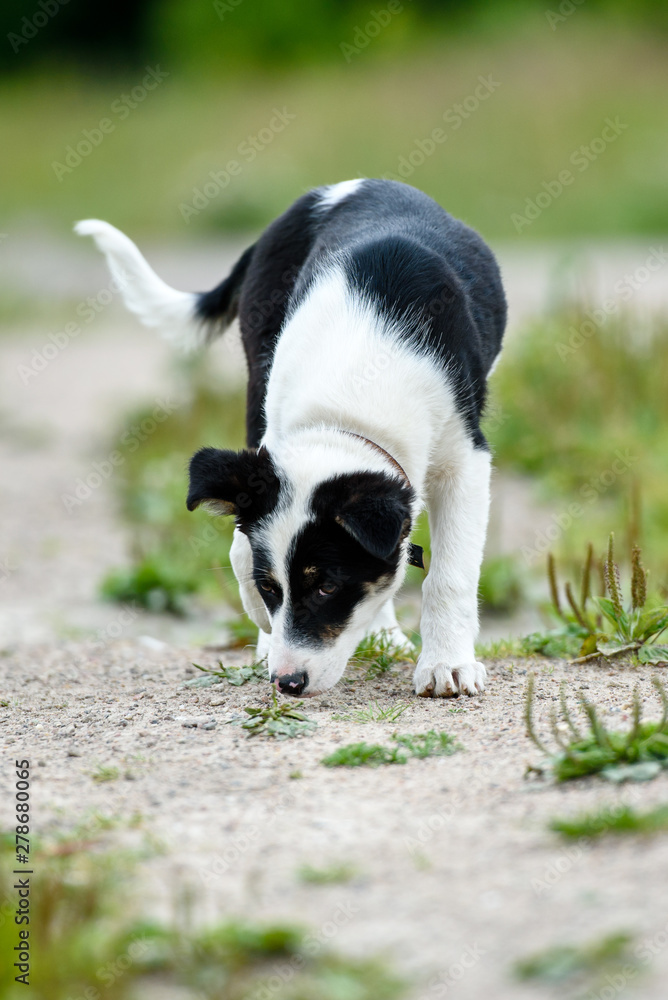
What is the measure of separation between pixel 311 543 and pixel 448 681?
74 centimetres

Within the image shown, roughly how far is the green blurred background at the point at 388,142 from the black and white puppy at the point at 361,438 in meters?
3.18

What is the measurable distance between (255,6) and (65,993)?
1445 inches

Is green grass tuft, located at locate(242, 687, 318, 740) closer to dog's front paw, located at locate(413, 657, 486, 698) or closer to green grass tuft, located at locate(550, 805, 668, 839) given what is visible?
dog's front paw, located at locate(413, 657, 486, 698)

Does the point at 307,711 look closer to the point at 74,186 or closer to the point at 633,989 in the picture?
the point at 633,989

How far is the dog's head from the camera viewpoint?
3.84 metres

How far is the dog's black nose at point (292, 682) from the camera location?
386cm

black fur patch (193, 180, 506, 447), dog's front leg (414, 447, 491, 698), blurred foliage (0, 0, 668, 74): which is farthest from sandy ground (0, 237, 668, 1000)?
blurred foliage (0, 0, 668, 74)

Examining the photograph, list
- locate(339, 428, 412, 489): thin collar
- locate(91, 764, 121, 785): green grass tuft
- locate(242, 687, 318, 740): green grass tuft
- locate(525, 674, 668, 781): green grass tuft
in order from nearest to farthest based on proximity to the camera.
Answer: locate(525, 674, 668, 781): green grass tuft → locate(91, 764, 121, 785): green grass tuft → locate(242, 687, 318, 740): green grass tuft → locate(339, 428, 412, 489): thin collar

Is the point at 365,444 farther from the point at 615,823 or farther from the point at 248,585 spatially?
the point at 615,823

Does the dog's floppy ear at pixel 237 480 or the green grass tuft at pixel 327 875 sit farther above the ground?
the dog's floppy ear at pixel 237 480

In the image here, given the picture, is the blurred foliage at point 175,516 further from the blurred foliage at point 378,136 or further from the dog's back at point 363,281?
the blurred foliage at point 378,136

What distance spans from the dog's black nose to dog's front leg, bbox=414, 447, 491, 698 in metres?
0.56

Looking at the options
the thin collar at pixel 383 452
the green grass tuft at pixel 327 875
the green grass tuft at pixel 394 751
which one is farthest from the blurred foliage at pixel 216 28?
the green grass tuft at pixel 327 875

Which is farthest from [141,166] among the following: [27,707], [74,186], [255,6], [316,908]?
[316,908]
